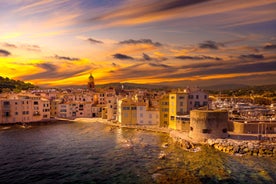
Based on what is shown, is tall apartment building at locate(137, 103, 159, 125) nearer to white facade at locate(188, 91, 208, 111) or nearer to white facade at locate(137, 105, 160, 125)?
white facade at locate(137, 105, 160, 125)

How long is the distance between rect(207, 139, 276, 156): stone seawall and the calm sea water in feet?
5.58

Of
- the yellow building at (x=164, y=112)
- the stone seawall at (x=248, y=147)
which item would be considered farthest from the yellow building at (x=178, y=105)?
the stone seawall at (x=248, y=147)

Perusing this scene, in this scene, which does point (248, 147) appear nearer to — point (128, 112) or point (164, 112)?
point (164, 112)

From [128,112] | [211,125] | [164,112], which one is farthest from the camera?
[128,112]

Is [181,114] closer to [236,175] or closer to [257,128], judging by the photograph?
[257,128]

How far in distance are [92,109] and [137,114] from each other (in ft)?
89.5

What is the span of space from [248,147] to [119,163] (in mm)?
18175

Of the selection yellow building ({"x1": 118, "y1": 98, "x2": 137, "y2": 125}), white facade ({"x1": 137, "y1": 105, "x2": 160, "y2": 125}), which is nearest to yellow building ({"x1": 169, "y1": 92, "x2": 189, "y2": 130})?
white facade ({"x1": 137, "y1": 105, "x2": 160, "y2": 125})

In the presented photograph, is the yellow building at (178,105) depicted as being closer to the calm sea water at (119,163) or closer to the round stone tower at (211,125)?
the calm sea water at (119,163)

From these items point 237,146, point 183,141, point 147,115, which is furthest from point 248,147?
point 147,115

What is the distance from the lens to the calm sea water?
27.4 meters

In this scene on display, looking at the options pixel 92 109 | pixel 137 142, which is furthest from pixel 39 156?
pixel 92 109

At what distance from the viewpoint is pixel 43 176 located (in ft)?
93.0

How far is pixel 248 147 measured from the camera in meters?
36.8
